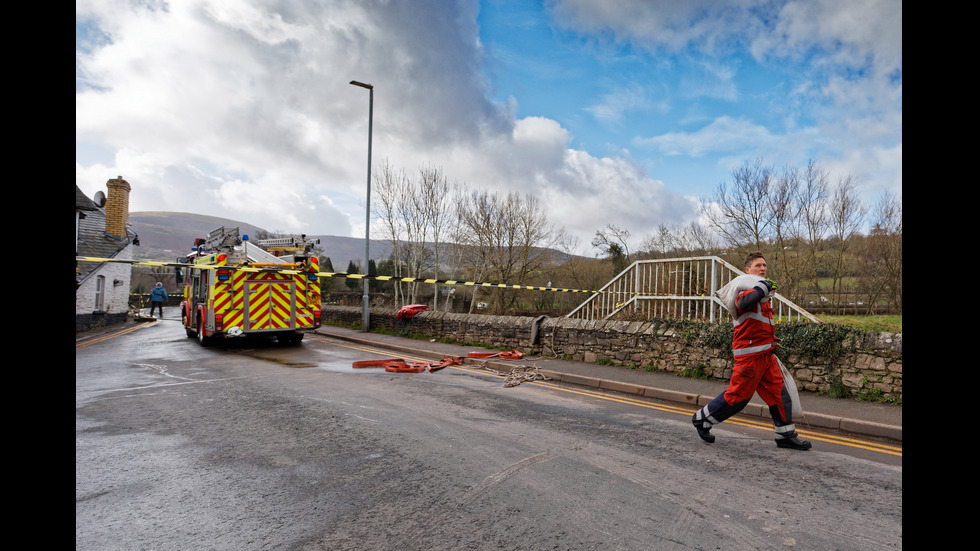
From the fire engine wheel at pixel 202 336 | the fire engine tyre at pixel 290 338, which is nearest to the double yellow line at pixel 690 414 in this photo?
the fire engine tyre at pixel 290 338

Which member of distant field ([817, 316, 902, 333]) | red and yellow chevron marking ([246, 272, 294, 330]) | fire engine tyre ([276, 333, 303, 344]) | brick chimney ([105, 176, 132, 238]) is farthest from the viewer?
brick chimney ([105, 176, 132, 238])

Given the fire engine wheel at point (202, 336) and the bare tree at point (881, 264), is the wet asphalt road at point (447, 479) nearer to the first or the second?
the fire engine wheel at point (202, 336)

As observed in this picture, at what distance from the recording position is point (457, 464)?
4.43 m

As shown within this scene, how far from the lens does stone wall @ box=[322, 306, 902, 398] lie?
22.8 feet

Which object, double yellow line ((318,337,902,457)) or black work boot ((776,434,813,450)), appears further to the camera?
double yellow line ((318,337,902,457))

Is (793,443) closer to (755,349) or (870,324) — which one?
(755,349)

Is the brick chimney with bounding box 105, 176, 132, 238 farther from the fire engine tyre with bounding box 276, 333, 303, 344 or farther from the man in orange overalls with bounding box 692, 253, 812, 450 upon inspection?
the man in orange overalls with bounding box 692, 253, 812, 450

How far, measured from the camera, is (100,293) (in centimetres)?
2102

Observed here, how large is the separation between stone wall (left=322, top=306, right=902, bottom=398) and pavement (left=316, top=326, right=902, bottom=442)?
25 centimetres

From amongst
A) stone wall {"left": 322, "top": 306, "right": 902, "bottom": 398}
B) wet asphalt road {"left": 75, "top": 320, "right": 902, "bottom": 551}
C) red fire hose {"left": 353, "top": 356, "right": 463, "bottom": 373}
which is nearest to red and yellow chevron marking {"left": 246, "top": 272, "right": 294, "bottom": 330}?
stone wall {"left": 322, "top": 306, "right": 902, "bottom": 398}

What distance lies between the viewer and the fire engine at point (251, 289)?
1256 cm

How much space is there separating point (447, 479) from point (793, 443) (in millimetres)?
3545
